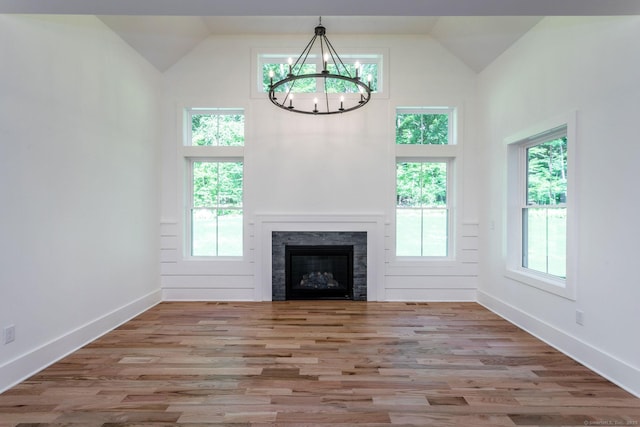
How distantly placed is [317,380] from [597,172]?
8.85ft

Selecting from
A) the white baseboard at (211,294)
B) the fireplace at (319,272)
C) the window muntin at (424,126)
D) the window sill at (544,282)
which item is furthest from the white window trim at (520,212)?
the white baseboard at (211,294)

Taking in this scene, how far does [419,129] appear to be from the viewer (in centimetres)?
452

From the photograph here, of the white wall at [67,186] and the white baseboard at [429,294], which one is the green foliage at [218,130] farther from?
the white baseboard at [429,294]

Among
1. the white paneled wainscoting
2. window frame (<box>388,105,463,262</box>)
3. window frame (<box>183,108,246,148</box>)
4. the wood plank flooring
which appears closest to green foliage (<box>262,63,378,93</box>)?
window frame (<box>183,108,246,148</box>)

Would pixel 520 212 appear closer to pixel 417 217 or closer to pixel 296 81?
pixel 417 217

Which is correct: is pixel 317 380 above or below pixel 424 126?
below

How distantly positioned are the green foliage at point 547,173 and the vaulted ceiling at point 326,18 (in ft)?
4.07

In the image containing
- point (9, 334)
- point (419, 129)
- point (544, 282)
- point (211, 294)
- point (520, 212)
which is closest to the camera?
point (9, 334)

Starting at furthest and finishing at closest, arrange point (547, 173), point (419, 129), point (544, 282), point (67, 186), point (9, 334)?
point (419, 129) → point (547, 173) → point (544, 282) → point (67, 186) → point (9, 334)

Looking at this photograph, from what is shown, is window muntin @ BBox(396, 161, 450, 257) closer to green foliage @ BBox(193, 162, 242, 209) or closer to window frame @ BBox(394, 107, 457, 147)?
window frame @ BBox(394, 107, 457, 147)

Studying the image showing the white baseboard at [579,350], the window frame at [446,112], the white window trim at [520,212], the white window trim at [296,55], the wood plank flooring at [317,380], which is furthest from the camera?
the window frame at [446,112]

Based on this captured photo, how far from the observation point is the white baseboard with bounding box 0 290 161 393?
2.23 metres

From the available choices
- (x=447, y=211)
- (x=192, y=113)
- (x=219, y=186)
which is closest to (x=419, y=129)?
(x=447, y=211)

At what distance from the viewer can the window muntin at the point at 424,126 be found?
451cm
